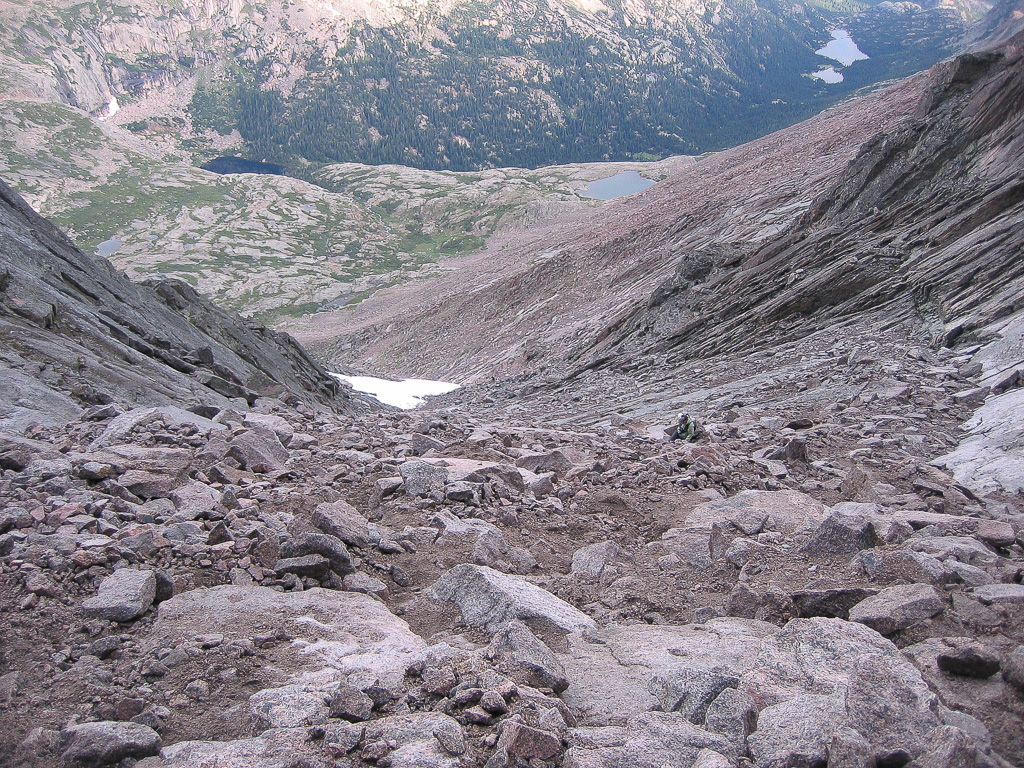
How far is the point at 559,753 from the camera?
405 cm

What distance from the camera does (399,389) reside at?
132ft

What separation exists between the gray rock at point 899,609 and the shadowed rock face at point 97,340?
1192 centimetres

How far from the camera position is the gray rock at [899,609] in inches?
209

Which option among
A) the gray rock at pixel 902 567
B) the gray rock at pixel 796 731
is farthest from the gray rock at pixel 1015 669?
the gray rock at pixel 902 567

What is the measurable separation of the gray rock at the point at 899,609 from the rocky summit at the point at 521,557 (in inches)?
1.3

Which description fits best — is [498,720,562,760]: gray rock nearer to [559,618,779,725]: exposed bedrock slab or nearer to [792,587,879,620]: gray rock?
[559,618,779,725]: exposed bedrock slab

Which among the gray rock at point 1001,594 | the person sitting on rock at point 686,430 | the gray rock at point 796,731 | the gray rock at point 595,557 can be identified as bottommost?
the person sitting on rock at point 686,430

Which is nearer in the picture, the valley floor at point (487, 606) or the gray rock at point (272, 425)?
the valley floor at point (487, 606)

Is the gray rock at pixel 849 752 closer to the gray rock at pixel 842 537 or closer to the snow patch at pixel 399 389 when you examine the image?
the gray rock at pixel 842 537

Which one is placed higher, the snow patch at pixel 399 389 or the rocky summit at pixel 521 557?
the rocky summit at pixel 521 557

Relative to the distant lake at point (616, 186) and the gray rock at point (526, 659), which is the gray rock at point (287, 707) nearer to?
the gray rock at point (526, 659)

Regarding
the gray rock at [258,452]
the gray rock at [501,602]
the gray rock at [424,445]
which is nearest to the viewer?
the gray rock at [501,602]

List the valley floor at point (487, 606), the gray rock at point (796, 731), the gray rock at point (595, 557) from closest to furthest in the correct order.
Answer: the gray rock at point (796, 731) < the valley floor at point (487, 606) < the gray rock at point (595, 557)

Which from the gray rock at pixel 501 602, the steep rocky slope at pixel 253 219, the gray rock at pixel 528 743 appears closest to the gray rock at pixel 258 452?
the gray rock at pixel 501 602
